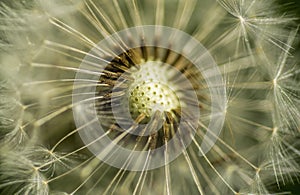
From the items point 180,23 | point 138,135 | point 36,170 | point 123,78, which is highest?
point 180,23

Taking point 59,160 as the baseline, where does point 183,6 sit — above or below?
above

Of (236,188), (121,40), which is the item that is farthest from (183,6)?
(236,188)

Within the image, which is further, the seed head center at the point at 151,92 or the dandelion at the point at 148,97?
the seed head center at the point at 151,92

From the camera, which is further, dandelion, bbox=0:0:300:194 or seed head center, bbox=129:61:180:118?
seed head center, bbox=129:61:180:118

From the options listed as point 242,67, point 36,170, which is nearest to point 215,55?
point 242,67

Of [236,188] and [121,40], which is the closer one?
[236,188]

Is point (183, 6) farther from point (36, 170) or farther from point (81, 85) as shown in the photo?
point (36, 170)

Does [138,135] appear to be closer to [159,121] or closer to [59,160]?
[159,121]
